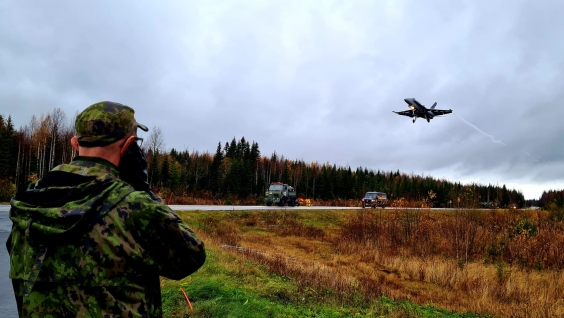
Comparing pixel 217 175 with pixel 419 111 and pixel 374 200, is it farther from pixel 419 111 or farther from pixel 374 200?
pixel 419 111

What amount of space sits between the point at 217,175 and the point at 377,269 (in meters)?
56.6

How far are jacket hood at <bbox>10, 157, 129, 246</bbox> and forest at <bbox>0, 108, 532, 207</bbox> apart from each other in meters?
15.7

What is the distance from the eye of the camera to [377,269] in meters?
14.4

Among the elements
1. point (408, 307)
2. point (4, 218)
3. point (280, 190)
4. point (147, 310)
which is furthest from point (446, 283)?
point (280, 190)

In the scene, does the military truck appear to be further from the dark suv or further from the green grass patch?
the green grass patch

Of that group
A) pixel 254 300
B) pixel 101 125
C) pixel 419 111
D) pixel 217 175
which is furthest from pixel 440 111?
pixel 217 175

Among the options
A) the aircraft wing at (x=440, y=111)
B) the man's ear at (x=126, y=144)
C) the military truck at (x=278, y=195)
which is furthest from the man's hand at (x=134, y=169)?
the military truck at (x=278, y=195)

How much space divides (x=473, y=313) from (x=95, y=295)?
863cm

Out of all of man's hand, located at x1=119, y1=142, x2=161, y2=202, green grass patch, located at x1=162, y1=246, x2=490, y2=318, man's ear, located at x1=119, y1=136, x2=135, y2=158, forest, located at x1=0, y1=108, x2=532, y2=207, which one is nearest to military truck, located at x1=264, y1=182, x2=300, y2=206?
forest, located at x1=0, y1=108, x2=532, y2=207

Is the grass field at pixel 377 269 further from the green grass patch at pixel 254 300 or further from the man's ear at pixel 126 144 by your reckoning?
the man's ear at pixel 126 144

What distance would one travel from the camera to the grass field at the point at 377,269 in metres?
6.89

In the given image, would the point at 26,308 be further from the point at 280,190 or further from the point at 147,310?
the point at 280,190

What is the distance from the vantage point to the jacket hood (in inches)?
71.0

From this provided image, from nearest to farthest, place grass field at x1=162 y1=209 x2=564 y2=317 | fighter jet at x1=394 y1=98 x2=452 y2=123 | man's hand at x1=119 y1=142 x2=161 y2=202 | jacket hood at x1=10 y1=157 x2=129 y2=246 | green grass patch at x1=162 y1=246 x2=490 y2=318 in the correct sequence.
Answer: jacket hood at x1=10 y1=157 x2=129 y2=246
man's hand at x1=119 y1=142 x2=161 y2=202
green grass patch at x1=162 y1=246 x2=490 y2=318
grass field at x1=162 y1=209 x2=564 y2=317
fighter jet at x1=394 y1=98 x2=452 y2=123
